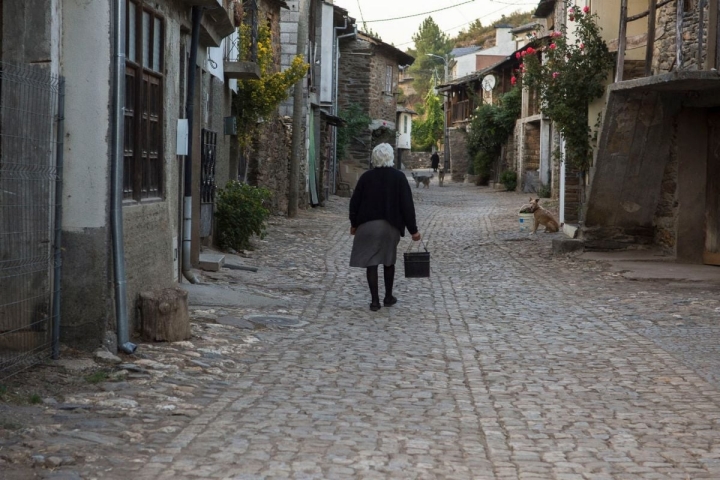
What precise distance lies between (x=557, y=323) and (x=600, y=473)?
499 cm

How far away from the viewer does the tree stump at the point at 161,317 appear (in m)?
7.87

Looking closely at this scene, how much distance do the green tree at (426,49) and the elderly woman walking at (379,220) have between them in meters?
112

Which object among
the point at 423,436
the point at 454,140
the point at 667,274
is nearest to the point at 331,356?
the point at 423,436

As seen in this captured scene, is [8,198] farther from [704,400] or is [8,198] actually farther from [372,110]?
[372,110]

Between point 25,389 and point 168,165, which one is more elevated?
point 168,165

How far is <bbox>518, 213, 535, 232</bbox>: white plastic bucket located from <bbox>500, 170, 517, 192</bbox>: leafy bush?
18.7m

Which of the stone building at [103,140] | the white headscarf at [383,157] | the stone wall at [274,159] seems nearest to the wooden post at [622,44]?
the white headscarf at [383,157]

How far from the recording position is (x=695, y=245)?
14.5m

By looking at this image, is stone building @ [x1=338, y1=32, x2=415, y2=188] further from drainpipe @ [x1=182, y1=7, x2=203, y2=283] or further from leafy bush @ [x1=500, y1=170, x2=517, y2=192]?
drainpipe @ [x1=182, y1=7, x2=203, y2=283]

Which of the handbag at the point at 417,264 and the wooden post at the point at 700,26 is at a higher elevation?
the wooden post at the point at 700,26

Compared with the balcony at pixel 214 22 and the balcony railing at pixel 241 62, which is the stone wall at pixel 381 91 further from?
the balcony at pixel 214 22

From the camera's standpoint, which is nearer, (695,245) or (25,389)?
(25,389)

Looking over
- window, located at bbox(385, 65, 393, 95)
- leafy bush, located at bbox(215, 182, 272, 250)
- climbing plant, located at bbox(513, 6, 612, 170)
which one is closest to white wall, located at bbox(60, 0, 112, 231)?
leafy bush, located at bbox(215, 182, 272, 250)

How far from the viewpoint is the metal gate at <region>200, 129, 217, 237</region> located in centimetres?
1350
